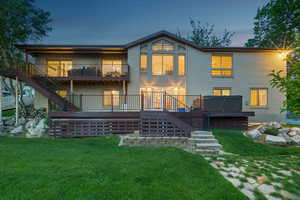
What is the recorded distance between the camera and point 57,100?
988cm

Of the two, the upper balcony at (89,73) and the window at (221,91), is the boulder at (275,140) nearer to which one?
the window at (221,91)

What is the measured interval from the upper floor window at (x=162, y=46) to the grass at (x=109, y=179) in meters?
10.2

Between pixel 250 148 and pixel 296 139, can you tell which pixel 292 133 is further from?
pixel 250 148

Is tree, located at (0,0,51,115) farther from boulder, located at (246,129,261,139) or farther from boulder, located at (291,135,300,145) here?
boulder, located at (291,135,300,145)

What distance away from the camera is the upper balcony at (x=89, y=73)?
11.7 m

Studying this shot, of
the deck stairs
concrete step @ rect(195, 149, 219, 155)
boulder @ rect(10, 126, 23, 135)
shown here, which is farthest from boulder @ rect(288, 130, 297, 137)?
boulder @ rect(10, 126, 23, 135)

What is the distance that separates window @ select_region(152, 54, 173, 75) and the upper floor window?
1.99 feet

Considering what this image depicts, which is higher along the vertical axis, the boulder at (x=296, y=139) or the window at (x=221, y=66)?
the window at (x=221, y=66)

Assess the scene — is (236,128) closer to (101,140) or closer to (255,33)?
(101,140)

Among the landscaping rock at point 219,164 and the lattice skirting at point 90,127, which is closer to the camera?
the landscaping rock at point 219,164

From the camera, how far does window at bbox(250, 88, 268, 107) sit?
13008 millimetres

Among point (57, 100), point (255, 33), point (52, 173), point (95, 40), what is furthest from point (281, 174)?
point (95, 40)

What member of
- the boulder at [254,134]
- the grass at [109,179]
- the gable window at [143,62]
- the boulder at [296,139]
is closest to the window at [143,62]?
the gable window at [143,62]

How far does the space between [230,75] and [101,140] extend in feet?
38.6
